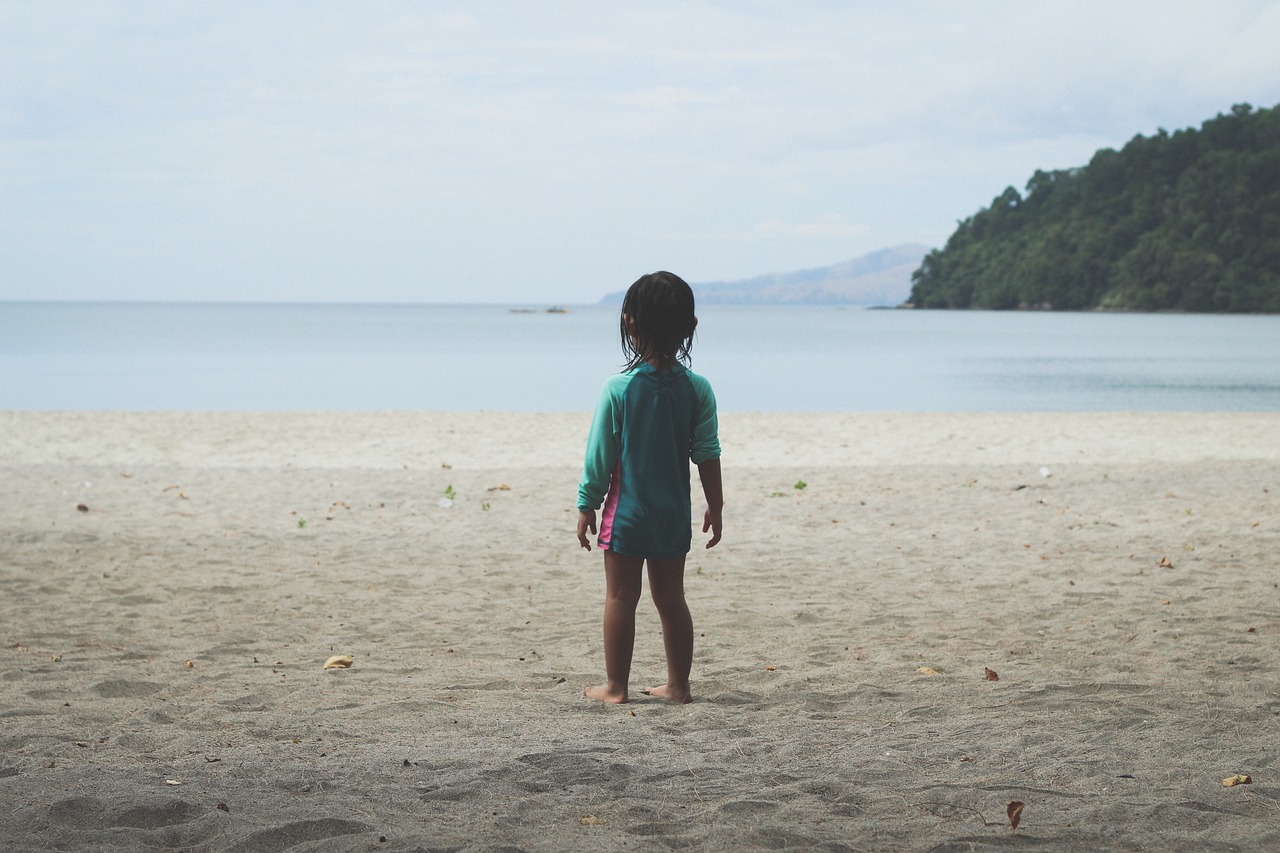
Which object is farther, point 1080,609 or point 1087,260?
point 1087,260

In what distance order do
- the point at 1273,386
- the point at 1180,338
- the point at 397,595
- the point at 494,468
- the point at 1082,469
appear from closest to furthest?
the point at 397,595 < the point at 1082,469 < the point at 494,468 < the point at 1273,386 < the point at 1180,338

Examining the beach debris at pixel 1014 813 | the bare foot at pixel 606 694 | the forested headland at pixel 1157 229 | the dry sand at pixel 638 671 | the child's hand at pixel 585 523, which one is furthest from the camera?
the forested headland at pixel 1157 229

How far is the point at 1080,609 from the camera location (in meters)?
6.23

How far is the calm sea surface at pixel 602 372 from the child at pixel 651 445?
83.5 ft

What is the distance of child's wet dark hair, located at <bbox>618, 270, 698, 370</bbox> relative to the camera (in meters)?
4.04

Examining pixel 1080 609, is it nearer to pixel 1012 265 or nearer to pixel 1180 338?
pixel 1180 338

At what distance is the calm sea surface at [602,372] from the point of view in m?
30.9

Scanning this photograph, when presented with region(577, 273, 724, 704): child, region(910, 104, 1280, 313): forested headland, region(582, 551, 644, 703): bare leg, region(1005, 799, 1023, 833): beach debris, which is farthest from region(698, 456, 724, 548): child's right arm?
region(910, 104, 1280, 313): forested headland

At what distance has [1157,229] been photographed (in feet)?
364

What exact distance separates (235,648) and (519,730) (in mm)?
2099

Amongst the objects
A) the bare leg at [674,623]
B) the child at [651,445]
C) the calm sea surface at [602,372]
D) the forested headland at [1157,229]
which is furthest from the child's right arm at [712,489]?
the forested headland at [1157,229]

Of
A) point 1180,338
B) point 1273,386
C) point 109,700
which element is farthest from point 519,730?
point 1180,338

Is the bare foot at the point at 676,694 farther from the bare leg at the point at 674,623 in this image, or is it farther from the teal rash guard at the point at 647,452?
the teal rash guard at the point at 647,452

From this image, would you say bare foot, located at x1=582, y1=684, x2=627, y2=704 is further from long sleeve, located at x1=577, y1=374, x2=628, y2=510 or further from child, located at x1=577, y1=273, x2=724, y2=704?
long sleeve, located at x1=577, y1=374, x2=628, y2=510
